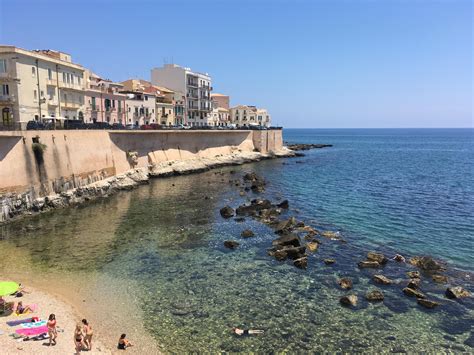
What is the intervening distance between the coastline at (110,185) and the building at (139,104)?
45.9 feet

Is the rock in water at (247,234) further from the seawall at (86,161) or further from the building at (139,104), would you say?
the building at (139,104)

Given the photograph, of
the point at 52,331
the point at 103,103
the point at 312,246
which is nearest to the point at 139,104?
the point at 103,103

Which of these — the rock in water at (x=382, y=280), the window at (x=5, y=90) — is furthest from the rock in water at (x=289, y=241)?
the window at (x=5, y=90)

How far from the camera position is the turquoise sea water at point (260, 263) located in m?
16.2

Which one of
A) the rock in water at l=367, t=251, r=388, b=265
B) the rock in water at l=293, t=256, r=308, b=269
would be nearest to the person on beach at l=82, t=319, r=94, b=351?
the rock in water at l=293, t=256, r=308, b=269

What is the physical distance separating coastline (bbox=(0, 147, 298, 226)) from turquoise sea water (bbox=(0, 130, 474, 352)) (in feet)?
4.71

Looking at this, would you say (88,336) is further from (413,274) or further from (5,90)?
(5,90)

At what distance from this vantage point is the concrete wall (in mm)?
34188

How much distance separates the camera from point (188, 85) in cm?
9444

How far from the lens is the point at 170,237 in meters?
29.3

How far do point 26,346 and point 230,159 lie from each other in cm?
6271

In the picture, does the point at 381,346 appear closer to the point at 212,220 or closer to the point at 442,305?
the point at 442,305

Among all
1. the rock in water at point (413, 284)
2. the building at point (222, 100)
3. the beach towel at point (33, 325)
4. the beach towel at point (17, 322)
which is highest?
the building at point (222, 100)

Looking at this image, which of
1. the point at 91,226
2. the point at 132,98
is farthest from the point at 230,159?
the point at 91,226
